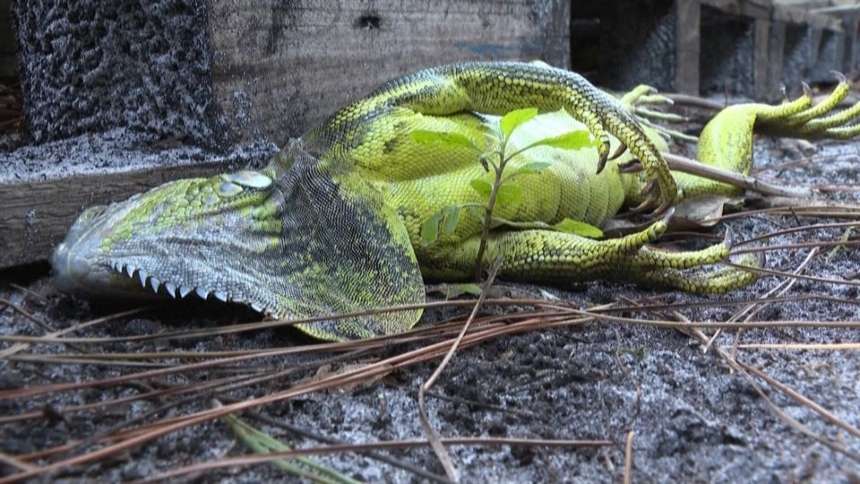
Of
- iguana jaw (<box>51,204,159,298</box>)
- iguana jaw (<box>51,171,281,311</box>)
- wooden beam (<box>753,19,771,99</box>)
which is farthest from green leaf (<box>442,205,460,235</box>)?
wooden beam (<box>753,19,771,99</box>)

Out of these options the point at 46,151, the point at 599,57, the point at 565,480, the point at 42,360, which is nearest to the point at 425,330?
the point at 565,480

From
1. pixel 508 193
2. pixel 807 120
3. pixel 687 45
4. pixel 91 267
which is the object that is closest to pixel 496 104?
pixel 508 193

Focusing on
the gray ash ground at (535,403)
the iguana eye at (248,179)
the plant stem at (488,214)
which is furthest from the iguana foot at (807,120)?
the iguana eye at (248,179)

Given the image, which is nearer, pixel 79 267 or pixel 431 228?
pixel 79 267

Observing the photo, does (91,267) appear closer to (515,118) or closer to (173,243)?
(173,243)

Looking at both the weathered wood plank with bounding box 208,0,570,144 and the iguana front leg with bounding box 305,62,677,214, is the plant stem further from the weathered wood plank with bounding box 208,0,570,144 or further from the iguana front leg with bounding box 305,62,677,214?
the weathered wood plank with bounding box 208,0,570,144

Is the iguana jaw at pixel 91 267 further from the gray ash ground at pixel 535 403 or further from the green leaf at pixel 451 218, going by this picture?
the green leaf at pixel 451 218

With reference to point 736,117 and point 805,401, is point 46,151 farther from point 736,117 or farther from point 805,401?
point 736,117
